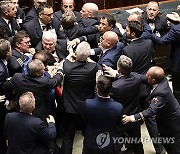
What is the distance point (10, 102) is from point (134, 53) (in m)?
1.44

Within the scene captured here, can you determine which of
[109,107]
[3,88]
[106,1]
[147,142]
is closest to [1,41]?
[3,88]

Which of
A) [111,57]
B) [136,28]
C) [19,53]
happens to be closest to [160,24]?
[136,28]

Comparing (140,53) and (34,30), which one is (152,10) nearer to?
(140,53)

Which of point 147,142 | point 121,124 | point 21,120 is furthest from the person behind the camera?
point 147,142

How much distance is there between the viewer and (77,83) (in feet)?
13.2

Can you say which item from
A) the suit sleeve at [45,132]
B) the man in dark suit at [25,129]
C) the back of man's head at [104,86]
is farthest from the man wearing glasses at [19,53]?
the back of man's head at [104,86]

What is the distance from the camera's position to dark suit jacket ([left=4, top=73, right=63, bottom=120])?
3.77 m

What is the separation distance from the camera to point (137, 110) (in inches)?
164

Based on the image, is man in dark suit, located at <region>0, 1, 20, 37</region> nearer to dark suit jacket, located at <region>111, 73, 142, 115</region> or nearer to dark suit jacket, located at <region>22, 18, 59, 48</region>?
dark suit jacket, located at <region>22, 18, 59, 48</region>

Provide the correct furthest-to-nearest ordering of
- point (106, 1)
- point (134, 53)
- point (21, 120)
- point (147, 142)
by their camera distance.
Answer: point (106, 1)
point (147, 142)
point (134, 53)
point (21, 120)

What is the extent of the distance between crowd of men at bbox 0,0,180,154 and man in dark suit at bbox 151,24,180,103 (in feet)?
0.05

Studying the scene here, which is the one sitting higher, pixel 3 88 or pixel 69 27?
pixel 69 27

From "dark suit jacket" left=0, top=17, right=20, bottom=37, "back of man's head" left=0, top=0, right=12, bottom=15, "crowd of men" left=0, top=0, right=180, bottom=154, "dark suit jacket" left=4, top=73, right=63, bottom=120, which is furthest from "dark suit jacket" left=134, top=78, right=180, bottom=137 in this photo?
"back of man's head" left=0, top=0, right=12, bottom=15

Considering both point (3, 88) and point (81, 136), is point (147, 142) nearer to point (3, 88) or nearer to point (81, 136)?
point (81, 136)
